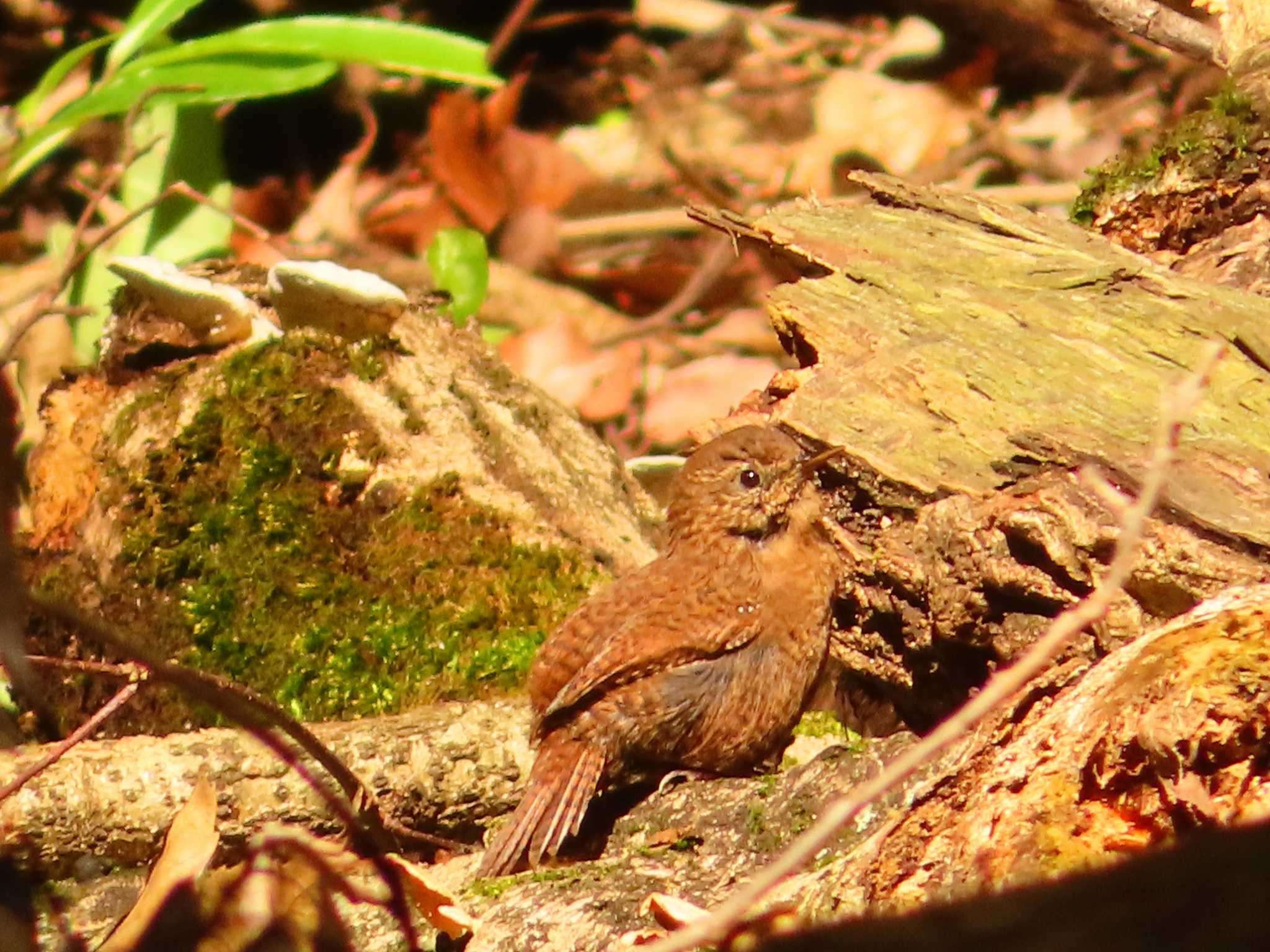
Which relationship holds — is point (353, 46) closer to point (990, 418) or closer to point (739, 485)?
point (739, 485)

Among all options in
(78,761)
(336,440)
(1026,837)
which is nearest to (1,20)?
(336,440)

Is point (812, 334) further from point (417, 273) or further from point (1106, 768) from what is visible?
point (417, 273)

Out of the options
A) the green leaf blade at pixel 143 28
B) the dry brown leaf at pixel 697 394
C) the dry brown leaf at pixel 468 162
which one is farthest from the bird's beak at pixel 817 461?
the dry brown leaf at pixel 468 162

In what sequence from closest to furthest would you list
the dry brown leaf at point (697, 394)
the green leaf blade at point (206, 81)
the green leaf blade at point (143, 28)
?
the green leaf blade at point (206, 81), the green leaf blade at point (143, 28), the dry brown leaf at point (697, 394)

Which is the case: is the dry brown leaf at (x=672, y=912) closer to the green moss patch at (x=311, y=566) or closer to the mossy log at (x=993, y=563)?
the mossy log at (x=993, y=563)

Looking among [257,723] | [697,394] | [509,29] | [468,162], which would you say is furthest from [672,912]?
[509,29]

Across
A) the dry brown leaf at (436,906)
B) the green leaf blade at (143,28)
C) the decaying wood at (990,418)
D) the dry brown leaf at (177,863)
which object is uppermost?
the decaying wood at (990,418)

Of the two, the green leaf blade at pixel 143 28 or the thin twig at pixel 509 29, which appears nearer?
the green leaf blade at pixel 143 28
